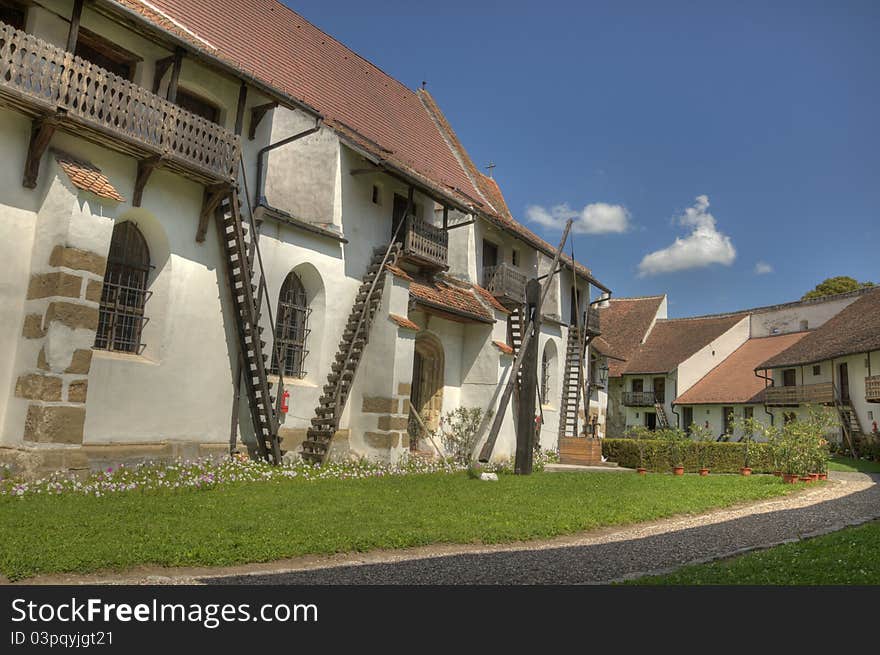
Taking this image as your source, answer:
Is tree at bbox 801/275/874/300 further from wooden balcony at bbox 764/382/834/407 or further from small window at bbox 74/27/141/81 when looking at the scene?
small window at bbox 74/27/141/81

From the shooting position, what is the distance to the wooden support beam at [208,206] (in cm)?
1398

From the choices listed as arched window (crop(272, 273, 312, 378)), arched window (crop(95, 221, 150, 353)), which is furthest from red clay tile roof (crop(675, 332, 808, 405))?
arched window (crop(95, 221, 150, 353))

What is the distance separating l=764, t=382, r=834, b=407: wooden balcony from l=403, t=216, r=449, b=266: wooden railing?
972 inches

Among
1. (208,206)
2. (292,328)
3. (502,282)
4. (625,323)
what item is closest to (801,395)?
(625,323)

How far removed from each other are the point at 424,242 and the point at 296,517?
1172 centimetres

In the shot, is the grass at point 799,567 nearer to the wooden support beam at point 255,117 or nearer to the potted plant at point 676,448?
the wooden support beam at point 255,117

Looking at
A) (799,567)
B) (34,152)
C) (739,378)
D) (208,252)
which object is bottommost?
(799,567)

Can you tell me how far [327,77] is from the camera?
2127cm

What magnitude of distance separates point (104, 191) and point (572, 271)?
73.7 feet

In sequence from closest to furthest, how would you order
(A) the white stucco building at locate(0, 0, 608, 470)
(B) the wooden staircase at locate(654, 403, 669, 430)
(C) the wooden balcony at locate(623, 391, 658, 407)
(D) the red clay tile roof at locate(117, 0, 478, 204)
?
1. (A) the white stucco building at locate(0, 0, 608, 470)
2. (D) the red clay tile roof at locate(117, 0, 478, 204)
3. (B) the wooden staircase at locate(654, 403, 669, 430)
4. (C) the wooden balcony at locate(623, 391, 658, 407)

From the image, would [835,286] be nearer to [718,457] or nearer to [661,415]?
[661,415]

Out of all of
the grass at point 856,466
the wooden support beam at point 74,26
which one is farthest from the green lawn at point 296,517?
the grass at point 856,466

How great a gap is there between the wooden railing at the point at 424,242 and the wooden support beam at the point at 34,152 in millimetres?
9685

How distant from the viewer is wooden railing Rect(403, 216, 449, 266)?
63.3 feet
